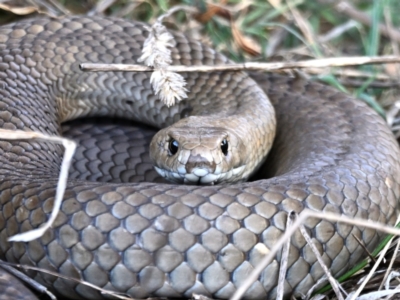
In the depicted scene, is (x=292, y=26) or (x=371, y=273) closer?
(x=371, y=273)

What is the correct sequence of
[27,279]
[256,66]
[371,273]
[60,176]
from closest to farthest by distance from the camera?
[60,176], [27,279], [371,273], [256,66]

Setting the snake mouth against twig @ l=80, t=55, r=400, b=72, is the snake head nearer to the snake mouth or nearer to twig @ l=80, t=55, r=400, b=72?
the snake mouth

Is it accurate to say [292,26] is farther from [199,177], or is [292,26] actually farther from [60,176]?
[60,176]

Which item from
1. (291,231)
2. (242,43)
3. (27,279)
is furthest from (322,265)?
(242,43)

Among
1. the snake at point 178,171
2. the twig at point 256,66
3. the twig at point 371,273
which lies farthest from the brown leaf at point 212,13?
the twig at point 371,273

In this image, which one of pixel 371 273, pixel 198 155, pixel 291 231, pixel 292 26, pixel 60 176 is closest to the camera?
pixel 291 231

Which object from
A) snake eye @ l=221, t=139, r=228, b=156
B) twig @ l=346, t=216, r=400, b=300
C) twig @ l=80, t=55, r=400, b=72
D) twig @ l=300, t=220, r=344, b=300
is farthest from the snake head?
twig @ l=346, t=216, r=400, b=300

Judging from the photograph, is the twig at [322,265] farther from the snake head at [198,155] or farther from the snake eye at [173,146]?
the snake eye at [173,146]
